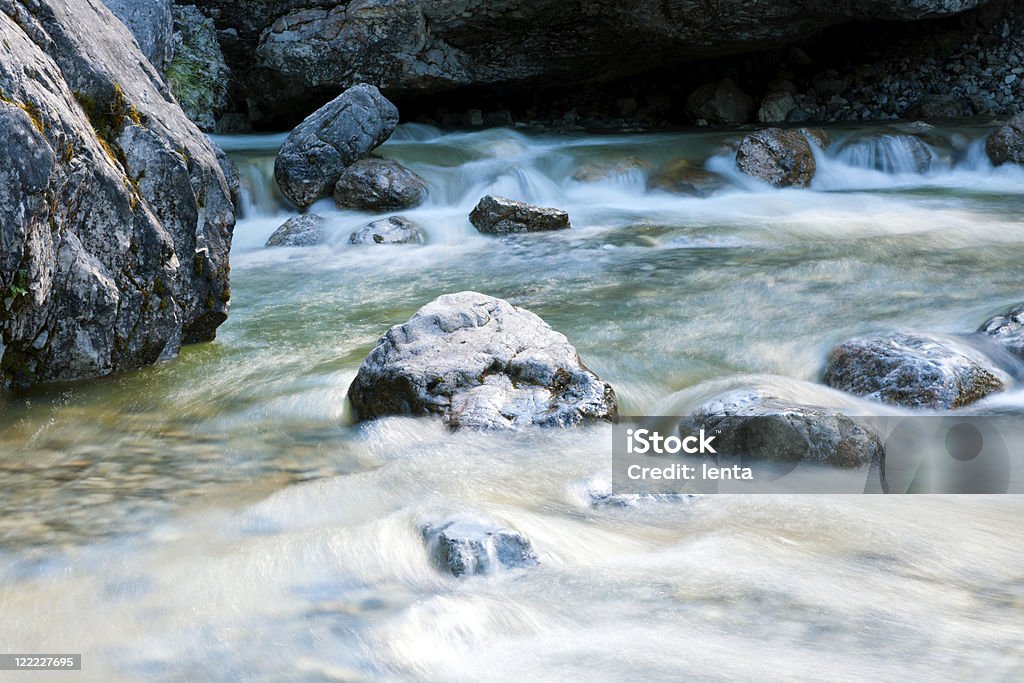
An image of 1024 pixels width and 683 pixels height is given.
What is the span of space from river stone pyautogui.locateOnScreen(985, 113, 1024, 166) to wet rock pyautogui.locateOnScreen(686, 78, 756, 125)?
14.8 ft

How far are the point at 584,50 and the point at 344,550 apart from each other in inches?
507

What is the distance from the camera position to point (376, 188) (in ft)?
33.4

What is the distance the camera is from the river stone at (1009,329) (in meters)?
4.75

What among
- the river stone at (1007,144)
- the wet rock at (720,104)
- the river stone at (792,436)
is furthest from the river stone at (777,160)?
the river stone at (792,436)

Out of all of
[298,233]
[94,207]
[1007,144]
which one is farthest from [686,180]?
[94,207]

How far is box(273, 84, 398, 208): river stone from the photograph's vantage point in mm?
10281

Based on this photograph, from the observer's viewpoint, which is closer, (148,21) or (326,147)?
(148,21)

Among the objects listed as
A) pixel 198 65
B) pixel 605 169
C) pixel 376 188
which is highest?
pixel 198 65

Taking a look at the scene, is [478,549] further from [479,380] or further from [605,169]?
[605,169]

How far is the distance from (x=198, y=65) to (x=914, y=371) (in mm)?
12646

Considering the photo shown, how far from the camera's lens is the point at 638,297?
648 cm

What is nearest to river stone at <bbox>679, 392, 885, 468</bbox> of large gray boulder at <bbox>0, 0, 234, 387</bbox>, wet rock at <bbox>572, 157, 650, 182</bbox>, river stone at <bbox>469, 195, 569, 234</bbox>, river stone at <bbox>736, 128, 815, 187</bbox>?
large gray boulder at <bbox>0, 0, 234, 387</bbox>

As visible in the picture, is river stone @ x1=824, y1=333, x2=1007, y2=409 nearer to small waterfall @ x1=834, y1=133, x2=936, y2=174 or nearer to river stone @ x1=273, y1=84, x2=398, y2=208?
river stone @ x1=273, y1=84, x2=398, y2=208

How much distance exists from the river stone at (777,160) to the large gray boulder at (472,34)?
2.55 metres
